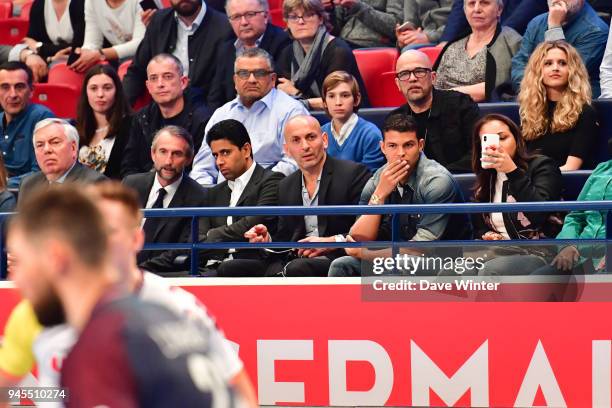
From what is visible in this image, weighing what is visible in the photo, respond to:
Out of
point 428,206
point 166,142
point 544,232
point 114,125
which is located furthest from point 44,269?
point 114,125

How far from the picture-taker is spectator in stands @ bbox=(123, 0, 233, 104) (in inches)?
410

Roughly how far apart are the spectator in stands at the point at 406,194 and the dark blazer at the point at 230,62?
2.15 metres

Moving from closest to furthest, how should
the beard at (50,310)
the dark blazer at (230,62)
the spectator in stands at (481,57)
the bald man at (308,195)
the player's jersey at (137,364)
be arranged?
1. the player's jersey at (137,364)
2. the beard at (50,310)
3. the bald man at (308,195)
4. the spectator in stands at (481,57)
5. the dark blazer at (230,62)

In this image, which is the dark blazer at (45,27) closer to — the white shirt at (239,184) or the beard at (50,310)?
the white shirt at (239,184)

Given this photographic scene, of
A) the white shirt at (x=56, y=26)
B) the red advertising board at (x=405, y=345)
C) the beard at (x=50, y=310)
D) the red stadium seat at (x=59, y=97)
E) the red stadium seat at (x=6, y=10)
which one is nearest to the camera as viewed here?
the beard at (x=50, y=310)

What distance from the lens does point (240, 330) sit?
7988 mm

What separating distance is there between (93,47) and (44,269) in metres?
8.50

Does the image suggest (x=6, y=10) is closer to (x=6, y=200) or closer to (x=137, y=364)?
(x=6, y=200)

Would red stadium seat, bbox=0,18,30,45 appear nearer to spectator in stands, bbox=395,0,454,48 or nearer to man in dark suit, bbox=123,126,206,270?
spectator in stands, bbox=395,0,454,48

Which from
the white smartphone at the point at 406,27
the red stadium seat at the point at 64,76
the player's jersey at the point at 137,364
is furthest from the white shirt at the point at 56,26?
the player's jersey at the point at 137,364

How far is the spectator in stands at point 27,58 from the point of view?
11703 millimetres

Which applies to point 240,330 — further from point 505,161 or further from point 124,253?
point 124,253

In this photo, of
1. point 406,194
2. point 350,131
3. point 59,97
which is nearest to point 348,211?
point 406,194

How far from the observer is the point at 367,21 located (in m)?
11.1
